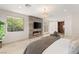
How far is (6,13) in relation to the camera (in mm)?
2051

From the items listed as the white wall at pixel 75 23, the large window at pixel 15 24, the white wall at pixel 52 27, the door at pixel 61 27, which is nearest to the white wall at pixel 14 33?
the large window at pixel 15 24

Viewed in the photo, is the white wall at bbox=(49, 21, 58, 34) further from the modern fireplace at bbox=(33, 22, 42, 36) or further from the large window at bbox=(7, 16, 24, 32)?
the large window at bbox=(7, 16, 24, 32)

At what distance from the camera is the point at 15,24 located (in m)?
1.74

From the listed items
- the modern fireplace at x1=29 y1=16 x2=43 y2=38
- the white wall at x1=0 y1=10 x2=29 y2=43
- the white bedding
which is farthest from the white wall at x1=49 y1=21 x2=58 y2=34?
the white bedding

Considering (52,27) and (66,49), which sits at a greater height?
(52,27)

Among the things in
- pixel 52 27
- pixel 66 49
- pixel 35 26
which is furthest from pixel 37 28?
pixel 66 49

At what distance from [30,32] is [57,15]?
0.67 metres

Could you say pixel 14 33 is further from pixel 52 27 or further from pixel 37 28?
pixel 52 27

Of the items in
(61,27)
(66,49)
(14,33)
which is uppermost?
(61,27)

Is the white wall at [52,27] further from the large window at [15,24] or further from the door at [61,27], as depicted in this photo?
the large window at [15,24]

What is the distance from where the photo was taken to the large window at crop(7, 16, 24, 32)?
1.76m
